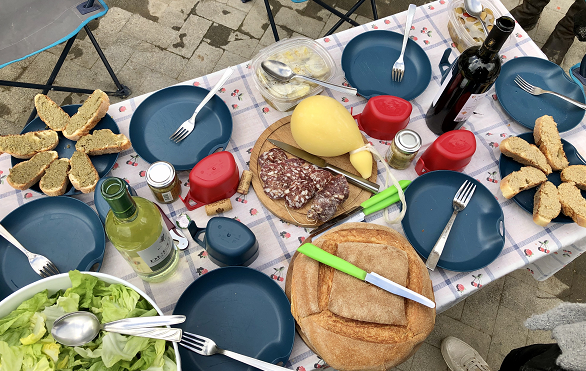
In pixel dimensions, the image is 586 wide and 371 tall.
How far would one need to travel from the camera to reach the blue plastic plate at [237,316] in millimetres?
1265

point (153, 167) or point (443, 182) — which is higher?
point (153, 167)

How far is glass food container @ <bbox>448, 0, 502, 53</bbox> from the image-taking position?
5.95 feet

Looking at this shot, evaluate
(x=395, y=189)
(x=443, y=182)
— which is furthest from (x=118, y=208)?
(x=443, y=182)

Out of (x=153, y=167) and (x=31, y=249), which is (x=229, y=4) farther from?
(x=31, y=249)

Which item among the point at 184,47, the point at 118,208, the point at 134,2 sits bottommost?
the point at 184,47

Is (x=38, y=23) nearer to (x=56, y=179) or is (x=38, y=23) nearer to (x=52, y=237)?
(x=56, y=179)

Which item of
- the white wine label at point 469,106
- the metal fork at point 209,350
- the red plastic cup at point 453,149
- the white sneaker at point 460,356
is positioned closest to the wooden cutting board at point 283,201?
the red plastic cup at point 453,149

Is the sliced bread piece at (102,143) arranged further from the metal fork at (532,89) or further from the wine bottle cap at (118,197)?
the metal fork at (532,89)

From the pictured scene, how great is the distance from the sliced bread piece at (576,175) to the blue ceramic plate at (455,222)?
1.17ft

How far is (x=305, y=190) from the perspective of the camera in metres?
1.46

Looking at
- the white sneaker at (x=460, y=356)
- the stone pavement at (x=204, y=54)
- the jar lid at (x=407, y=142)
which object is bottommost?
the white sneaker at (x=460, y=356)

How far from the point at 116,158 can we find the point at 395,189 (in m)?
1.20

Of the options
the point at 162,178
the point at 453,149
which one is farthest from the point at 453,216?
the point at 162,178

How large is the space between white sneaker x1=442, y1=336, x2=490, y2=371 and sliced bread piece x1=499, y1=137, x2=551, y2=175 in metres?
1.31
